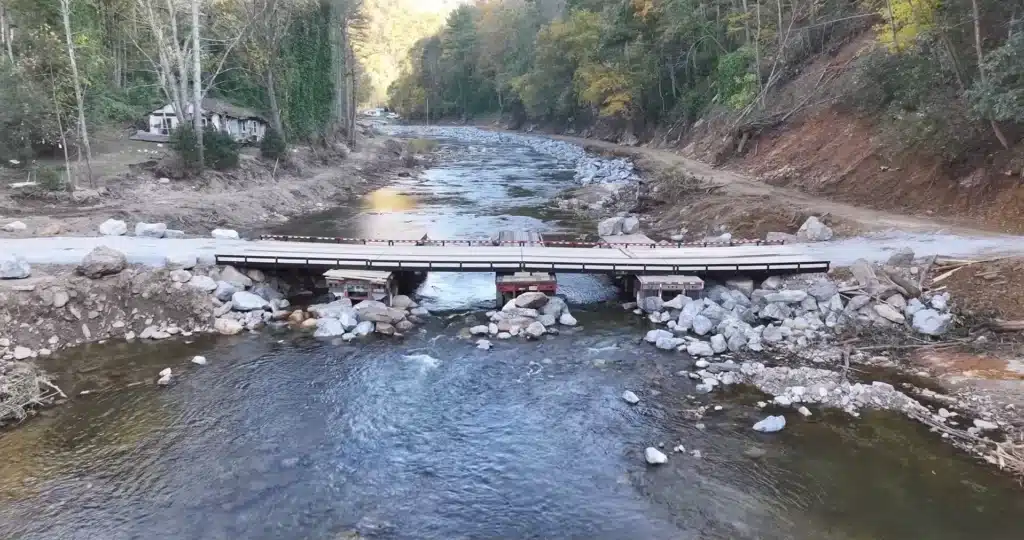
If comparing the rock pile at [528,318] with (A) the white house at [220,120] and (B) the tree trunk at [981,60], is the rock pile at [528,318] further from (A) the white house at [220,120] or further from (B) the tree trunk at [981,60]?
(A) the white house at [220,120]

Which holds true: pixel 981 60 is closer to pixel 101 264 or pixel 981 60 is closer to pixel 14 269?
pixel 101 264

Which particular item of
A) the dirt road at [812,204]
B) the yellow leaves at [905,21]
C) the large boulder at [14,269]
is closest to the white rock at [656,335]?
the dirt road at [812,204]

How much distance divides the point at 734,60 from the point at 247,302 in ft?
116

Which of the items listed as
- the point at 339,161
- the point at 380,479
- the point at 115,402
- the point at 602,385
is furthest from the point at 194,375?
the point at 339,161

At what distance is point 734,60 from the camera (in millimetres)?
41938

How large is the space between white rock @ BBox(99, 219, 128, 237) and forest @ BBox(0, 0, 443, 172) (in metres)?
7.36

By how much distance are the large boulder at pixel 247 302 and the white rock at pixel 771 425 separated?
12365mm

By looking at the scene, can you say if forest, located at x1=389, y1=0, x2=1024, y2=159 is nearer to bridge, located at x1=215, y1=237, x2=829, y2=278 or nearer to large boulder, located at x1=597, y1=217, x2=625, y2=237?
bridge, located at x1=215, y1=237, x2=829, y2=278

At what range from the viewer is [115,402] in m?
12.7

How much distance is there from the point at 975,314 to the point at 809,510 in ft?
27.8

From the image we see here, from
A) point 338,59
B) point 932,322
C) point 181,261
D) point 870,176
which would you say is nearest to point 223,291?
point 181,261

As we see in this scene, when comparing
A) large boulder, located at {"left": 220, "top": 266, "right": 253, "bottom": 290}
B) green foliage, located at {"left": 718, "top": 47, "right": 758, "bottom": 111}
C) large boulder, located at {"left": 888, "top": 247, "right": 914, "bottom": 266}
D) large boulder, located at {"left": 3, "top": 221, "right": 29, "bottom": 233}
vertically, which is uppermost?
green foliage, located at {"left": 718, "top": 47, "right": 758, "bottom": 111}

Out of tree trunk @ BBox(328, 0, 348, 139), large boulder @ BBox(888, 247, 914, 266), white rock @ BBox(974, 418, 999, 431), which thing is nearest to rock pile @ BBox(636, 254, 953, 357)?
large boulder @ BBox(888, 247, 914, 266)

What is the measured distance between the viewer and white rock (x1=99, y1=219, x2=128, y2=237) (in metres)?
21.0
